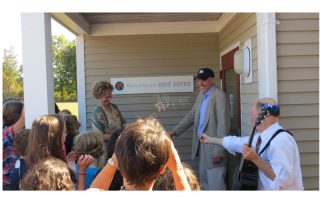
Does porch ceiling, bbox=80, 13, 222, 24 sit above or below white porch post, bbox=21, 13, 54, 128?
above

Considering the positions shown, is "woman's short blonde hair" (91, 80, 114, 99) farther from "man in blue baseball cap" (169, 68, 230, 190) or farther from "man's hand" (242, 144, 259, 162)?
"man's hand" (242, 144, 259, 162)

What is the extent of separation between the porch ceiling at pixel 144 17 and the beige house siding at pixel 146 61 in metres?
0.31

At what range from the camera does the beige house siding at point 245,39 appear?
315 centimetres

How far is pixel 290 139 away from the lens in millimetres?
2221

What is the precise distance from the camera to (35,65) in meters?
2.71

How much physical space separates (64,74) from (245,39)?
99.2 feet

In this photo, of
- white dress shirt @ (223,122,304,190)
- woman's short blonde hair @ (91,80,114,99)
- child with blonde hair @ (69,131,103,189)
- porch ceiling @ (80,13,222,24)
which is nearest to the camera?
white dress shirt @ (223,122,304,190)

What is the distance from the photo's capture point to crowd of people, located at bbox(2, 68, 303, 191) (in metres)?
1.39

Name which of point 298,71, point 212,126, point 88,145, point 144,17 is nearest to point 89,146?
point 88,145

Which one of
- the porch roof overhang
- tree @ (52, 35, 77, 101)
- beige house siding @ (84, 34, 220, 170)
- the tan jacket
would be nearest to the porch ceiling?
the porch roof overhang

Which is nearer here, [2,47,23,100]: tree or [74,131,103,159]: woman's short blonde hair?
[74,131,103,159]: woman's short blonde hair
